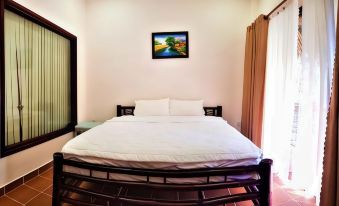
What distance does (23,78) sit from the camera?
235 cm

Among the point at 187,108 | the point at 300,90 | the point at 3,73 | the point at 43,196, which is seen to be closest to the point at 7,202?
the point at 43,196

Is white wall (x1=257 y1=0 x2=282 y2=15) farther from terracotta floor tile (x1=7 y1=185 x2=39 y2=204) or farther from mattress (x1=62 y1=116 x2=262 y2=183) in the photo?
terracotta floor tile (x1=7 y1=185 x2=39 y2=204)

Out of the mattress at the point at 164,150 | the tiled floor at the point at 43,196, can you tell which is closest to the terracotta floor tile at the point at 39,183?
the tiled floor at the point at 43,196

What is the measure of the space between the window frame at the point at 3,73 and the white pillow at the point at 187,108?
175 centimetres

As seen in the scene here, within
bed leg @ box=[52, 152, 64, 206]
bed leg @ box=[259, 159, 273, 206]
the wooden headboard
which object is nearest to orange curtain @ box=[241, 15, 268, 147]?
the wooden headboard

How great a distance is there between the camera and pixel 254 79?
9.96 ft

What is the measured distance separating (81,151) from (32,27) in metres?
1.88

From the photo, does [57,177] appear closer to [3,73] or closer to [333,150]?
[3,73]

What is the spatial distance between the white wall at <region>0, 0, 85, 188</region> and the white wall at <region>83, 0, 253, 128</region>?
17cm

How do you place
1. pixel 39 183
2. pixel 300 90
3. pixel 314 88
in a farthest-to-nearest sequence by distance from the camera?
1. pixel 39 183
2. pixel 300 90
3. pixel 314 88

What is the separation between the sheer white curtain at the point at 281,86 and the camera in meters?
2.29

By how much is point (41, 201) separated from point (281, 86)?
302cm

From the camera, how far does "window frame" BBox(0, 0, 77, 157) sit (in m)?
1.96

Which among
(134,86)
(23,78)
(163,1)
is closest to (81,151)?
(23,78)
